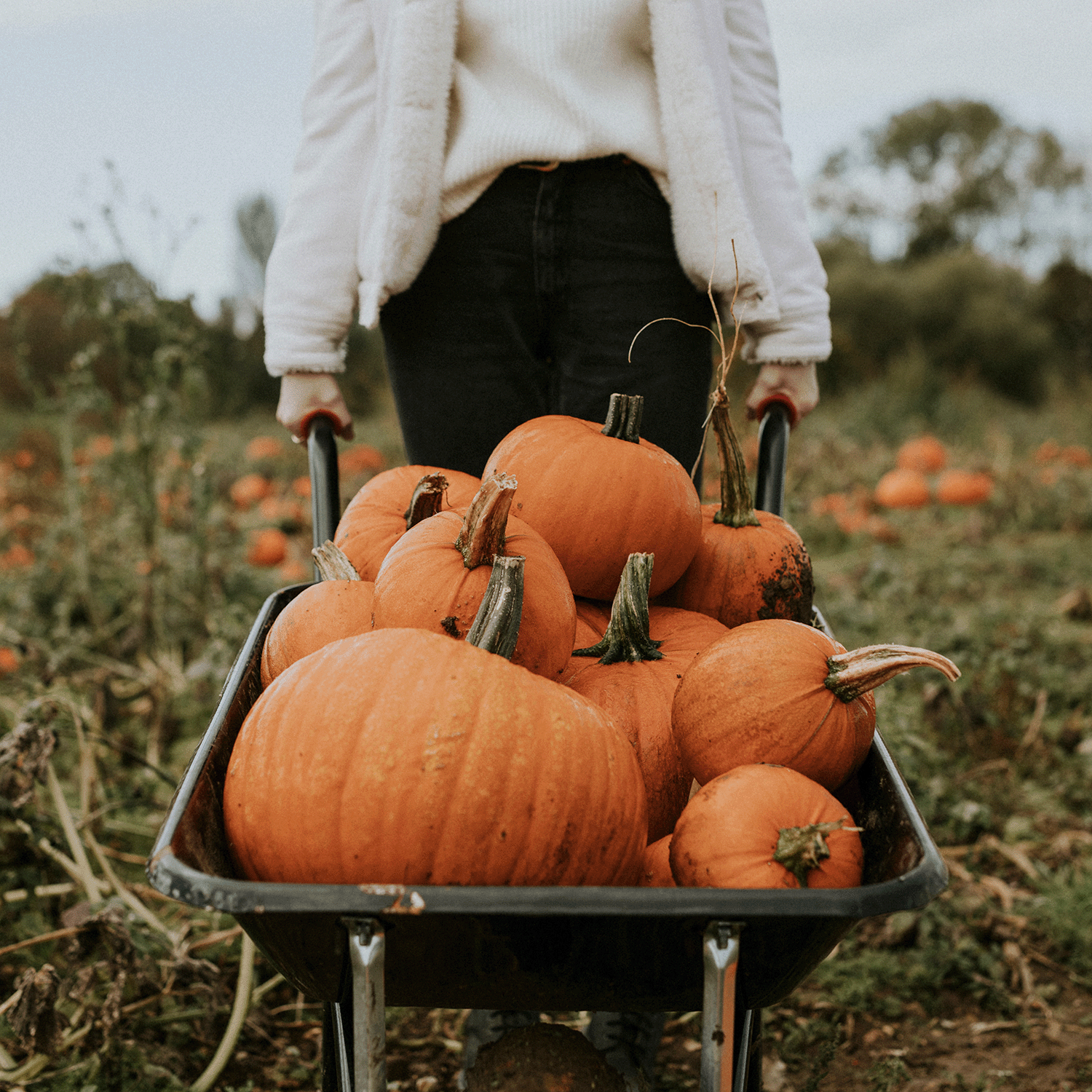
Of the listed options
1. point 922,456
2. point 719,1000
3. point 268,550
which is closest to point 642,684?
point 719,1000

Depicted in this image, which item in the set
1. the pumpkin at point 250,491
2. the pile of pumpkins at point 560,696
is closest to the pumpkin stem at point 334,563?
the pile of pumpkins at point 560,696

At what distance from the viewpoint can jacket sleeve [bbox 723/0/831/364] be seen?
177 centimetres

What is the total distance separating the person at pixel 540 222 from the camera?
1.68 metres

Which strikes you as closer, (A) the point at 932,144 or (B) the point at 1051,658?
(B) the point at 1051,658

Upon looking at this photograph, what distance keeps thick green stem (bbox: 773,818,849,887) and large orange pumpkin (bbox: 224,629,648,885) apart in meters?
0.14

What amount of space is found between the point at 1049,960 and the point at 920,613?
5.81 ft

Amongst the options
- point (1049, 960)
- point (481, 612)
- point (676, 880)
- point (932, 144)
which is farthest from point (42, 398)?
point (932, 144)

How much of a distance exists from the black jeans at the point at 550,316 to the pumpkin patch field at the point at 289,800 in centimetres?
39

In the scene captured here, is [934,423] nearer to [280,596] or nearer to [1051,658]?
[1051,658]

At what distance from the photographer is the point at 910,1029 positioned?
1.96 m

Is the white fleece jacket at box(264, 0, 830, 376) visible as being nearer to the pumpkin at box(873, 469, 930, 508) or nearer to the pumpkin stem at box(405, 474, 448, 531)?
the pumpkin stem at box(405, 474, 448, 531)

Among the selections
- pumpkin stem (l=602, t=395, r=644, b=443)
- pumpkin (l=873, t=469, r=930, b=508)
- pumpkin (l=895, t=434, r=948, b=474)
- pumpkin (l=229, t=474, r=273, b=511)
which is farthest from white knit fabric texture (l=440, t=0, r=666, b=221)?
pumpkin (l=895, t=434, r=948, b=474)

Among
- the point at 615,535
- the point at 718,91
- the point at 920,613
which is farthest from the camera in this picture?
the point at 920,613

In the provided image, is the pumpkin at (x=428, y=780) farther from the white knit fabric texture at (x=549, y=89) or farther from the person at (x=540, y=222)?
the white knit fabric texture at (x=549, y=89)
